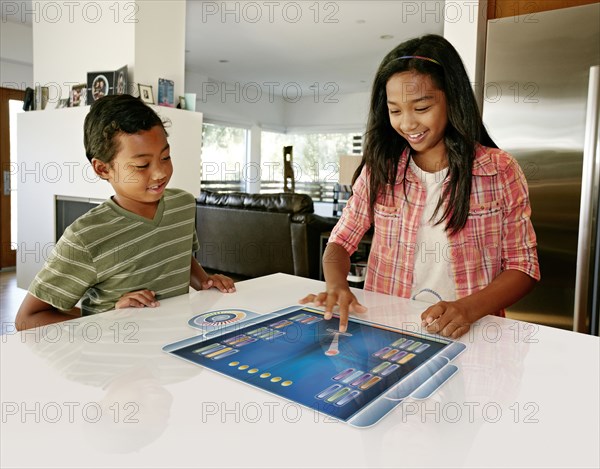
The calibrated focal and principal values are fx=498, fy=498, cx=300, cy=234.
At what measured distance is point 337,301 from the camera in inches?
41.1

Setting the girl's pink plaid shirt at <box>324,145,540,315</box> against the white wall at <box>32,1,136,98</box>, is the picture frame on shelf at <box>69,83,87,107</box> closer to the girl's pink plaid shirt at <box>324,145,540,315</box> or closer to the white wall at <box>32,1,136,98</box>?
the white wall at <box>32,1,136,98</box>

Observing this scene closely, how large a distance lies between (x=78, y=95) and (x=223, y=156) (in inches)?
224

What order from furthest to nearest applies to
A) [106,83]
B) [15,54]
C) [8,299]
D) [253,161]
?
[253,161] → [15,54] → [8,299] → [106,83]

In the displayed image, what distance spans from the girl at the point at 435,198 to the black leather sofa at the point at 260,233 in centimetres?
248

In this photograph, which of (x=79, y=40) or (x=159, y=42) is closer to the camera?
(x=159, y=42)

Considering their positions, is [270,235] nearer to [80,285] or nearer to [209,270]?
[209,270]

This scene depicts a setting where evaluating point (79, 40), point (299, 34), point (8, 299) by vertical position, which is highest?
point (299, 34)

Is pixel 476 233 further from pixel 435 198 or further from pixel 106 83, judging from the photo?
pixel 106 83

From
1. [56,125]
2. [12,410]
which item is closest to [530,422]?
[12,410]

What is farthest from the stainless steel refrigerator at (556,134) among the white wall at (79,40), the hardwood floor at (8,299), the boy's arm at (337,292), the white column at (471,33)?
the hardwood floor at (8,299)

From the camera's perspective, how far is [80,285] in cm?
108

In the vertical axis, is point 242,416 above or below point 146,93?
below

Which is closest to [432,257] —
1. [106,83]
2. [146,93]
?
[146,93]

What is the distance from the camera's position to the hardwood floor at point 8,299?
350cm
